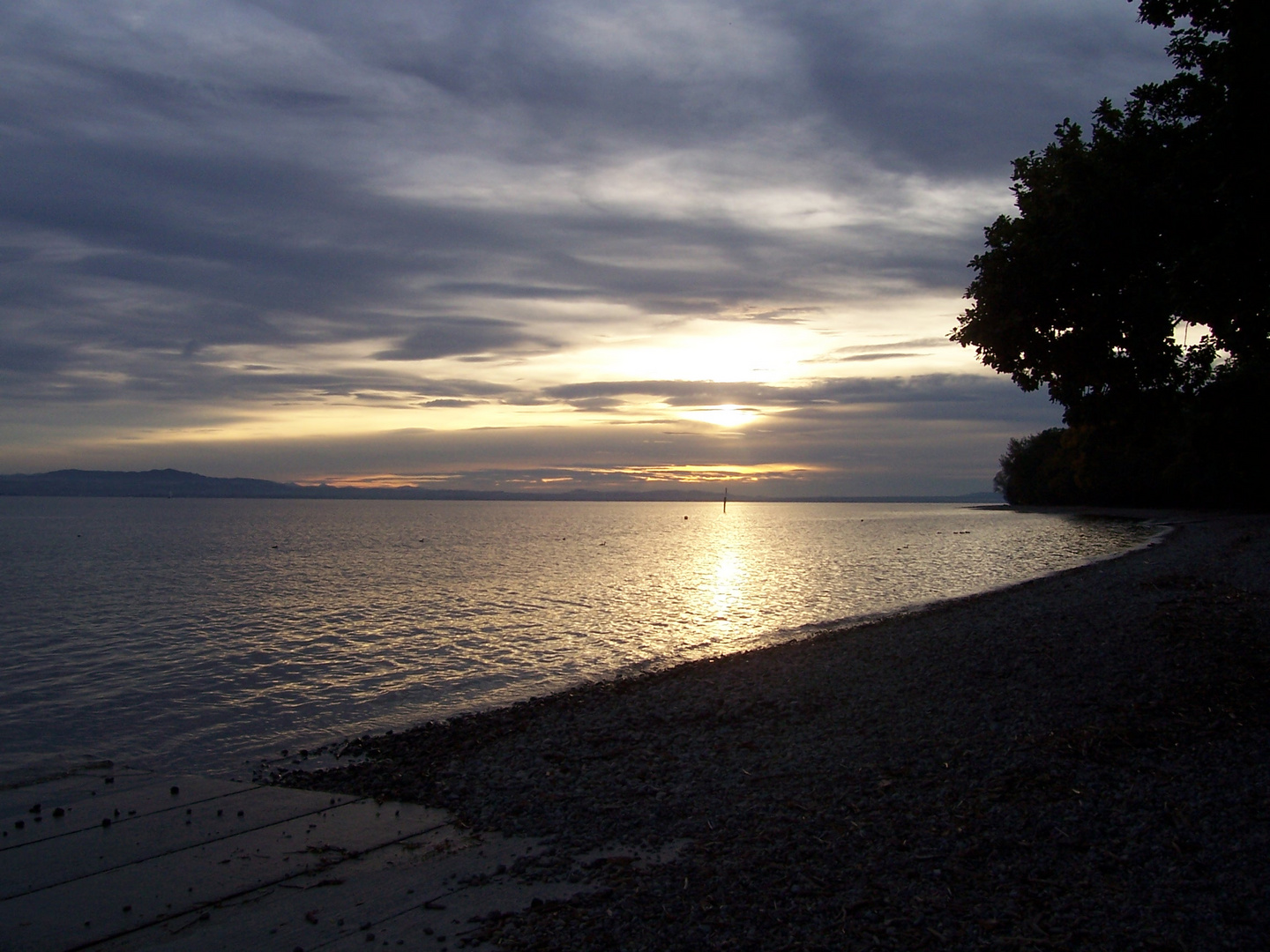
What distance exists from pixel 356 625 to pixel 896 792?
2493 centimetres

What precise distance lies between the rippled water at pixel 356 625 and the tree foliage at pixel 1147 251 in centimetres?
1184

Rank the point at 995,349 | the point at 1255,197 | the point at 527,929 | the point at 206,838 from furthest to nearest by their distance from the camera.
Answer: the point at 995,349, the point at 1255,197, the point at 206,838, the point at 527,929

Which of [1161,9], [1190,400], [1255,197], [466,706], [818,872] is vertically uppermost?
[1161,9]

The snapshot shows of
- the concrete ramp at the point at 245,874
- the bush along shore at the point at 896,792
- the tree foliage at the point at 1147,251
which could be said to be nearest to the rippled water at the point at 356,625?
the concrete ramp at the point at 245,874

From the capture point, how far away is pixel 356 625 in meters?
30.5

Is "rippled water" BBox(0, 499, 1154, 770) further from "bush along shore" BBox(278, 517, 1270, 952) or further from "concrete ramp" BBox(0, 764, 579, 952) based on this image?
"bush along shore" BBox(278, 517, 1270, 952)

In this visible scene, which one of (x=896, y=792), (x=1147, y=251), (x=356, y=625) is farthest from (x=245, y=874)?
(x=356, y=625)

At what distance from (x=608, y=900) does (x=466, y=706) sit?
1079 centimetres

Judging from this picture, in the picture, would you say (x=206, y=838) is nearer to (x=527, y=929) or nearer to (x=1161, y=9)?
(x=527, y=929)

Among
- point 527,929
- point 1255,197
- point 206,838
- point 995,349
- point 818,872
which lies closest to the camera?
point 527,929

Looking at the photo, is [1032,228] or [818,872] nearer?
[818,872]

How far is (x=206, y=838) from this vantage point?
31.9 ft

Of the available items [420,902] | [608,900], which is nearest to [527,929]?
[608,900]

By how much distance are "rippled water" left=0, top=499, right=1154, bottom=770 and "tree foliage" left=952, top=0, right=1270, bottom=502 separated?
11842 millimetres
